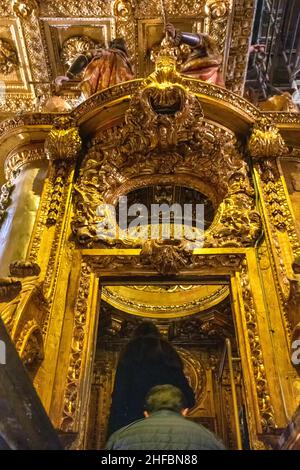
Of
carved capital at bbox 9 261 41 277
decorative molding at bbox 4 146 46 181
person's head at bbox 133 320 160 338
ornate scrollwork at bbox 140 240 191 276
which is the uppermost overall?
decorative molding at bbox 4 146 46 181

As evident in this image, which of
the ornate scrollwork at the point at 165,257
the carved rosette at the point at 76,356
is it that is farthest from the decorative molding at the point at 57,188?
the ornate scrollwork at the point at 165,257

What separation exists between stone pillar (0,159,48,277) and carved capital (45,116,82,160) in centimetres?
36

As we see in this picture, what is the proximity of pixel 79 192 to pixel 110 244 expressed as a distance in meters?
0.75

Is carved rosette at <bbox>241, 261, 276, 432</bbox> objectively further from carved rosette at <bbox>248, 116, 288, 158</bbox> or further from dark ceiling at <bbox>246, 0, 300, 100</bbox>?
dark ceiling at <bbox>246, 0, 300, 100</bbox>

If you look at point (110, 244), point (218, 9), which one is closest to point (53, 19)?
point (218, 9)

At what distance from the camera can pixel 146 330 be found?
12.7 ft

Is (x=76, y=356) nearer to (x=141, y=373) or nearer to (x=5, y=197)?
(x=141, y=373)

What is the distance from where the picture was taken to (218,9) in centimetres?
788

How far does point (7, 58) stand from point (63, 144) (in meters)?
4.85

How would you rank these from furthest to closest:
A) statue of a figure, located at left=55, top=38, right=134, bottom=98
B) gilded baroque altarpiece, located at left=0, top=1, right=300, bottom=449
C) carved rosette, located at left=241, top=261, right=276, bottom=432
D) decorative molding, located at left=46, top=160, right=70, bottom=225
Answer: statue of a figure, located at left=55, top=38, right=134, bottom=98
decorative molding, located at left=46, top=160, right=70, bottom=225
gilded baroque altarpiece, located at left=0, top=1, right=300, bottom=449
carved rosette, located at left=241, top=261, right=276, bottom=432

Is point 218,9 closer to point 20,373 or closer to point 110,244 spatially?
point 110,244

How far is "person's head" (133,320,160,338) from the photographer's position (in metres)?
3.81

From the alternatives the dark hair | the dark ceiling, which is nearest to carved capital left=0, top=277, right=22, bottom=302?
the dark hair

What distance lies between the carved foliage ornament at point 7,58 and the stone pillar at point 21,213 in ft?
14.2
